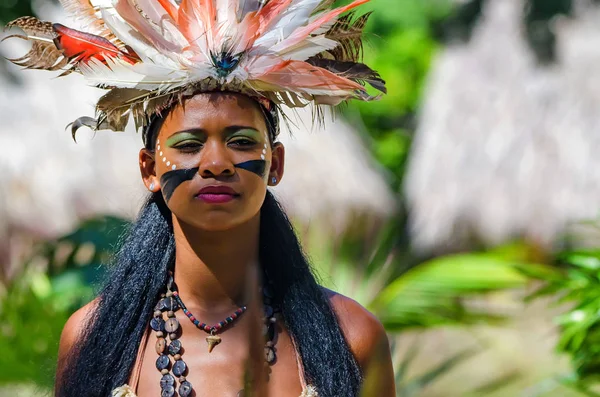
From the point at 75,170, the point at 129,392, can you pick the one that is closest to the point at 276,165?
the point at 129,392

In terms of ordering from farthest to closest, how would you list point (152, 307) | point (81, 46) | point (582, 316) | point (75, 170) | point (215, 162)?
point (75, 170), point (582, 316), point (152, 307), point (81, 46), point (215, 162)

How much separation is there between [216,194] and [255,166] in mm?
126

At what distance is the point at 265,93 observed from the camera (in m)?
2.37

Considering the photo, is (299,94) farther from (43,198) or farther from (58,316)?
(43,198)

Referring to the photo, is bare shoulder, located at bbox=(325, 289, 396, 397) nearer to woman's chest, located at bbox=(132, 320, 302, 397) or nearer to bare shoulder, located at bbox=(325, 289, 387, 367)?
bare shoulder, located at bbox=(325, 289, 387, 367)

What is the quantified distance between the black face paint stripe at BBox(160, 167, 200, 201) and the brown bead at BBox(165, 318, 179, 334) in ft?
1.05

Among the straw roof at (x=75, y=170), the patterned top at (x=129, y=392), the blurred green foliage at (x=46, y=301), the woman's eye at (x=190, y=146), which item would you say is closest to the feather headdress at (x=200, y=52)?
the woman's eye at (x=190, y=146)

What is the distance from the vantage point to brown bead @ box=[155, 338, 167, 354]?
237 cm

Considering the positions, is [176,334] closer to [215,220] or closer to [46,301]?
[215,220]

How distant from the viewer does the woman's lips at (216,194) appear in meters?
2.26

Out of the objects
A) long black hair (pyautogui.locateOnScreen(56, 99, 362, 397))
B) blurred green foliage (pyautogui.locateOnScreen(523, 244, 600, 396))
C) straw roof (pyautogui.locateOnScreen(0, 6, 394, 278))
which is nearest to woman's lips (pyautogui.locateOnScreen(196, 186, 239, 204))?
long black hair (pyautogui.locateOnScreen(56, 99, 362, 397))

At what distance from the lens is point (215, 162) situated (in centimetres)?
225

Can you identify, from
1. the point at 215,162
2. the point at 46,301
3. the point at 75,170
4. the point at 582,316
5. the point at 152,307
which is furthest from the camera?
the point at 75,170

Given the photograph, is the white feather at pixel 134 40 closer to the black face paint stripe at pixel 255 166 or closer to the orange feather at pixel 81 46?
the orange feather at pixel 81 46
